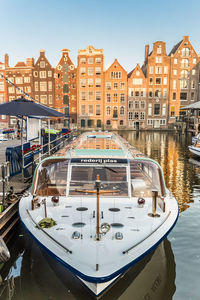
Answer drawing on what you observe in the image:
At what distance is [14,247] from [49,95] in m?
54.2

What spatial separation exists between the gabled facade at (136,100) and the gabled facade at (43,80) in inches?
750

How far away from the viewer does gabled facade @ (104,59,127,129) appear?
5534cm

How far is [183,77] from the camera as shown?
5584cm

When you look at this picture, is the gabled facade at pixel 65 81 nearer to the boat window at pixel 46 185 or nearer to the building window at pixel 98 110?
Result: the building window at pixel 98 110

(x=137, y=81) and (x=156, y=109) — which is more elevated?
(x=137, y=81)

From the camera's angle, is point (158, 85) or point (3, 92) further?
point (3, 92)

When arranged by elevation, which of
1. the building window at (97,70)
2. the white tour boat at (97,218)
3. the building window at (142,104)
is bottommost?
the white tour boat at (97,218)

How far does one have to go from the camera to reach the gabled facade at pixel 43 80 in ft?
188

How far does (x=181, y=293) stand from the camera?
17.7ft

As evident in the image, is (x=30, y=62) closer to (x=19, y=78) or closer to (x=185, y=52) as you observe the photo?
(x=19, y=78)

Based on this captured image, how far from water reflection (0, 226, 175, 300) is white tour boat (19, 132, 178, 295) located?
3.75ft

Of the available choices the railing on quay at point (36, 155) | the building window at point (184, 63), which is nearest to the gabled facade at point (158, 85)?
the building window at point (184, 63)

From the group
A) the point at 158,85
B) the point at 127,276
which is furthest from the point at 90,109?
the point at 127,276

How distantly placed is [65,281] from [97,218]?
196 centimetres
